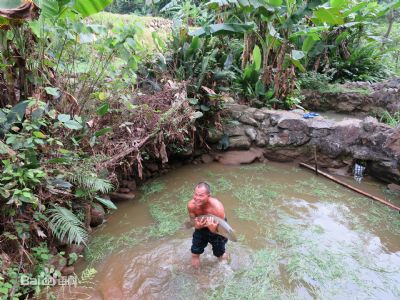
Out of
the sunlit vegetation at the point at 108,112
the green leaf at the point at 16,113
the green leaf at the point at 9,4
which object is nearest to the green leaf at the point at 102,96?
the sunlit vegetation at the point at 108,112

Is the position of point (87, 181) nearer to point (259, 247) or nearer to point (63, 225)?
point (63, 225)

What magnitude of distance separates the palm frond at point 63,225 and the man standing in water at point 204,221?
45.4 inches

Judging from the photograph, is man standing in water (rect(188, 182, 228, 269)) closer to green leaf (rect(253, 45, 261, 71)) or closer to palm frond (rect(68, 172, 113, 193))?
palm frond (rect(68, 172, 113, 193))

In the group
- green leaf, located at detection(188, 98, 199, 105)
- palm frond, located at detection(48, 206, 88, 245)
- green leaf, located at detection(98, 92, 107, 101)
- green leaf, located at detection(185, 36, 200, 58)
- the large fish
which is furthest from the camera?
green leaf, located at detection(185, 36, 200, 58)

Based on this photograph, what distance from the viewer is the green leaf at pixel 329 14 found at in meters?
6.54

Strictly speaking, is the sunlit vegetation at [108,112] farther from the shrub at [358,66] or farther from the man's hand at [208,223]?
the shrub at [358,66]

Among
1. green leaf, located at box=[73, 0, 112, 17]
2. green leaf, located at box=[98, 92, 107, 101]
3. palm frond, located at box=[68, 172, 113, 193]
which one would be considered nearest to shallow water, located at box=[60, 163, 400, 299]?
palm frond, located at box=[68, 172, 113, 193]

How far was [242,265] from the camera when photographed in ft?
12.1

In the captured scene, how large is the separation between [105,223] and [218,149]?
307 centimetres

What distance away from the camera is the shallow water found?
3.36 m

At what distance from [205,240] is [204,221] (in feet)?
1.17

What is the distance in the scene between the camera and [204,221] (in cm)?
324

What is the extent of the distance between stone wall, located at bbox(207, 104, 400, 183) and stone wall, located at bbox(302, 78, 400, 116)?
2278mm

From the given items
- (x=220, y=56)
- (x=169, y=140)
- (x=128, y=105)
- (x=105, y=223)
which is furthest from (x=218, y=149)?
(x=105, y=223)
